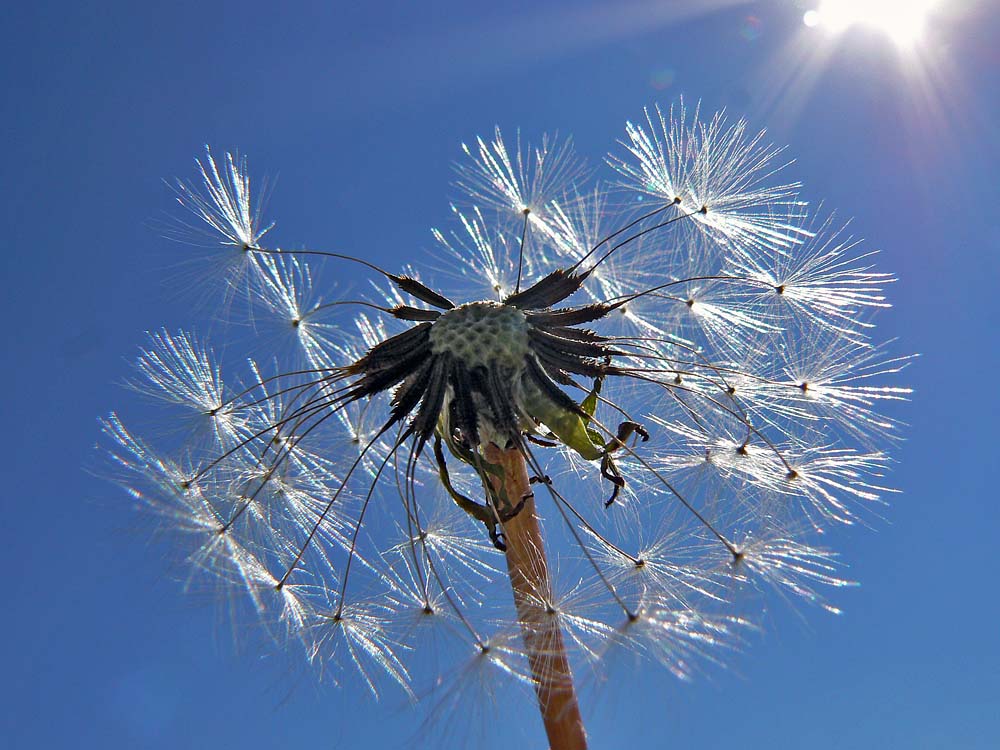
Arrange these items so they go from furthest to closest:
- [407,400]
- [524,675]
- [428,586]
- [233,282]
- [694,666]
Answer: [233,282]
[428,586]
[407,400]
[524,675]
[694,666]

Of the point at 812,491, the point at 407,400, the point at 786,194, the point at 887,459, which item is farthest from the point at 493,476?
the point at 786,194

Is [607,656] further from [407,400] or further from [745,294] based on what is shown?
[745,294]

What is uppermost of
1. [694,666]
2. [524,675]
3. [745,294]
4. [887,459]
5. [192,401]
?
[745,294]

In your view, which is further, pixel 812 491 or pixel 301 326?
pixel 301 326

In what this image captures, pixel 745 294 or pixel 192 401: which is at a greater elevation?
pixel 745 294

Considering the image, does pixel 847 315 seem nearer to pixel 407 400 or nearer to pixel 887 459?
pixel 887 459

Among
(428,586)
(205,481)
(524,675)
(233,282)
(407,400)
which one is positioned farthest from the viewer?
(233,282)
